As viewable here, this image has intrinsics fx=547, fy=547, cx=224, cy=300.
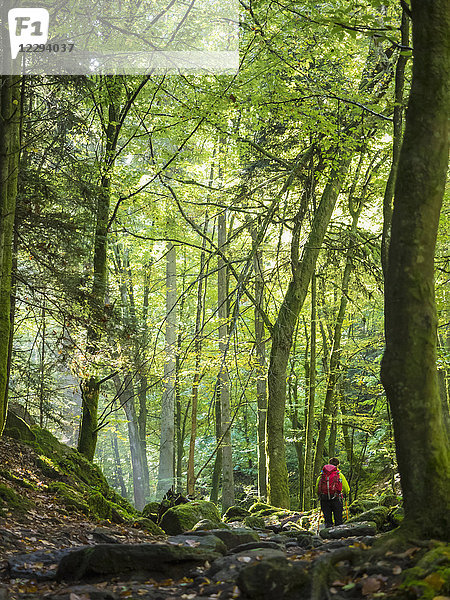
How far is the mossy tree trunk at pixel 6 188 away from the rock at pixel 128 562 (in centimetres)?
430

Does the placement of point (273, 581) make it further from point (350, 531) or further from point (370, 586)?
point (350, 531)

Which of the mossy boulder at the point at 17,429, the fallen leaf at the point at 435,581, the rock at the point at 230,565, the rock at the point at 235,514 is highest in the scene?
the mossy boulder at the point at 17,429

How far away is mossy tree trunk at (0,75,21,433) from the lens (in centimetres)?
826

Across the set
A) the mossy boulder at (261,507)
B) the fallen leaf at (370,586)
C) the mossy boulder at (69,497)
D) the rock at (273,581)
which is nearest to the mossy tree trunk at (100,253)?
the mossy boulder at (69,497)

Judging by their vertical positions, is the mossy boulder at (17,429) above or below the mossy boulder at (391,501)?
above

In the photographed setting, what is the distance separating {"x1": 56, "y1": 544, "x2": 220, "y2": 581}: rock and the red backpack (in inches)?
269

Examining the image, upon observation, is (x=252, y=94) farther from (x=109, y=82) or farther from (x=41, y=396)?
(x=41, y=396)

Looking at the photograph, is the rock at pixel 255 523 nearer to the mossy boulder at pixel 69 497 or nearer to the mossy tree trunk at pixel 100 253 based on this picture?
the mossy boulder at pixel 69 497

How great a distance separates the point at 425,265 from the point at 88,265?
10.5 m

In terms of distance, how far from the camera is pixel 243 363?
11.1m

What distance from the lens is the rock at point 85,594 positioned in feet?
12.7

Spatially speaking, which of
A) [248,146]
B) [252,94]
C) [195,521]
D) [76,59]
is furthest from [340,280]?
[76,59]

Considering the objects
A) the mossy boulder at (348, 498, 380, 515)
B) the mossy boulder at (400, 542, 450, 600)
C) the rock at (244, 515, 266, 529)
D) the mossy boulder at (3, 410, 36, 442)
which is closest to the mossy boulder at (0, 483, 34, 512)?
the mossy boulder at (3, 410, 36, 442)

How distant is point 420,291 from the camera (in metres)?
4.05
